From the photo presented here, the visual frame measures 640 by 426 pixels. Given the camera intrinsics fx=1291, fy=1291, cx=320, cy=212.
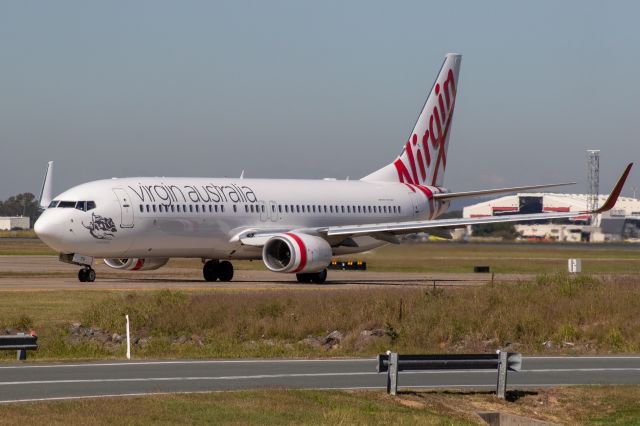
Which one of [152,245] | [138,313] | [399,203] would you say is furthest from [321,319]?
[399,203]

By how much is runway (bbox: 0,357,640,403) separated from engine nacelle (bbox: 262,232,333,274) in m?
21.4

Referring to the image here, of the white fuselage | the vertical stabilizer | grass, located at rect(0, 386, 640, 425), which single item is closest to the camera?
grass, located at rect(0, 386, 640, 425)

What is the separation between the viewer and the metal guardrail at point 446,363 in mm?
20297

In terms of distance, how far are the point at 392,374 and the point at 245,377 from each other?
3309 millimetres

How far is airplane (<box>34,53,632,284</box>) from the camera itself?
4591 centimetres

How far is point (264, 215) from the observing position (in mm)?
51656

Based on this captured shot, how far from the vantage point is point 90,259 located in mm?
47500

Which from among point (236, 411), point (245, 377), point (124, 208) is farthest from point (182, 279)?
point (236, 411)

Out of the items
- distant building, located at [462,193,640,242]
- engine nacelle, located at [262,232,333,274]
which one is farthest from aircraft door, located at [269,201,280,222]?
distant building, located at [462,193,640,242]

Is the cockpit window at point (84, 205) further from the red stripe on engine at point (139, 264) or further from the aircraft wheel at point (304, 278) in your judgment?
the aircraft wheel at point (304, 278)

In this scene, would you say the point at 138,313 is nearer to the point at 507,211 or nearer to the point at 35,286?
the point at 35,286

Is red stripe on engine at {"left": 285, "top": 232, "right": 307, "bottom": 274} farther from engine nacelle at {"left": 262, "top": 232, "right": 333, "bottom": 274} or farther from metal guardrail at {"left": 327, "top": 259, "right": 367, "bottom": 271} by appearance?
metal guardrail at {"left": 327, "top": 259, "right": 367, "bottom": 271}

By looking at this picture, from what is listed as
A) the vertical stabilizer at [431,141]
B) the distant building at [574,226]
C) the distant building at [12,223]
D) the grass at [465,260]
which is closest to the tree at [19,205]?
the distant building at [12,223]

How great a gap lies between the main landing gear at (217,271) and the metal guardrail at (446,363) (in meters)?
30.8
